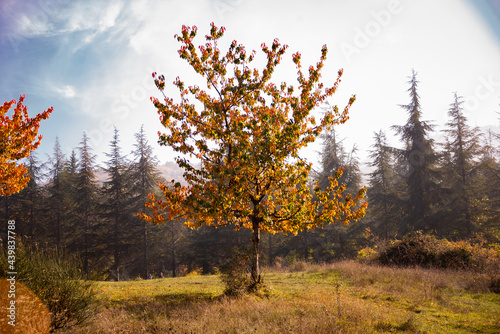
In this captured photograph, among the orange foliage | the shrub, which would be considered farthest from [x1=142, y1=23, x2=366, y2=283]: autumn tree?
the shrub

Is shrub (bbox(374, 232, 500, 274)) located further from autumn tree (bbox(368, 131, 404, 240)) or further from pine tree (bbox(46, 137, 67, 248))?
pine tree (bbox(46, 137, 67, 248))

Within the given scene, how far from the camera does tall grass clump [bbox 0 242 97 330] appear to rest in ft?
18.0

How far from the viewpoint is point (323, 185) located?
33.8m

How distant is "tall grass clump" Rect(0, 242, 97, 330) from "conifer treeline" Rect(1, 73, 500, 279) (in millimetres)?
21356

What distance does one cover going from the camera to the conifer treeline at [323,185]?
25855 millimetres

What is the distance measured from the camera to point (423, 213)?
2641cm

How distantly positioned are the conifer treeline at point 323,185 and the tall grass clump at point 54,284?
21.4 meters

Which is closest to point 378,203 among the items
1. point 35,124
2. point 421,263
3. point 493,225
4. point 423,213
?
point 423,213

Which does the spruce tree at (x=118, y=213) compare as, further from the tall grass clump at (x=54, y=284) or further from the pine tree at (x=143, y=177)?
the tall grass clump at (x=54, y=284)

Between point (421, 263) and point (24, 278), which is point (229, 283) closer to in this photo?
point (24, 278)

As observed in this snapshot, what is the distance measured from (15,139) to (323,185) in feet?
101

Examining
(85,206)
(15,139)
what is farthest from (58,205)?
(15,139)

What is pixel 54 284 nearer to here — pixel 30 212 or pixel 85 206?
pixel 85 206

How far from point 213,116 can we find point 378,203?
27.9 meters
